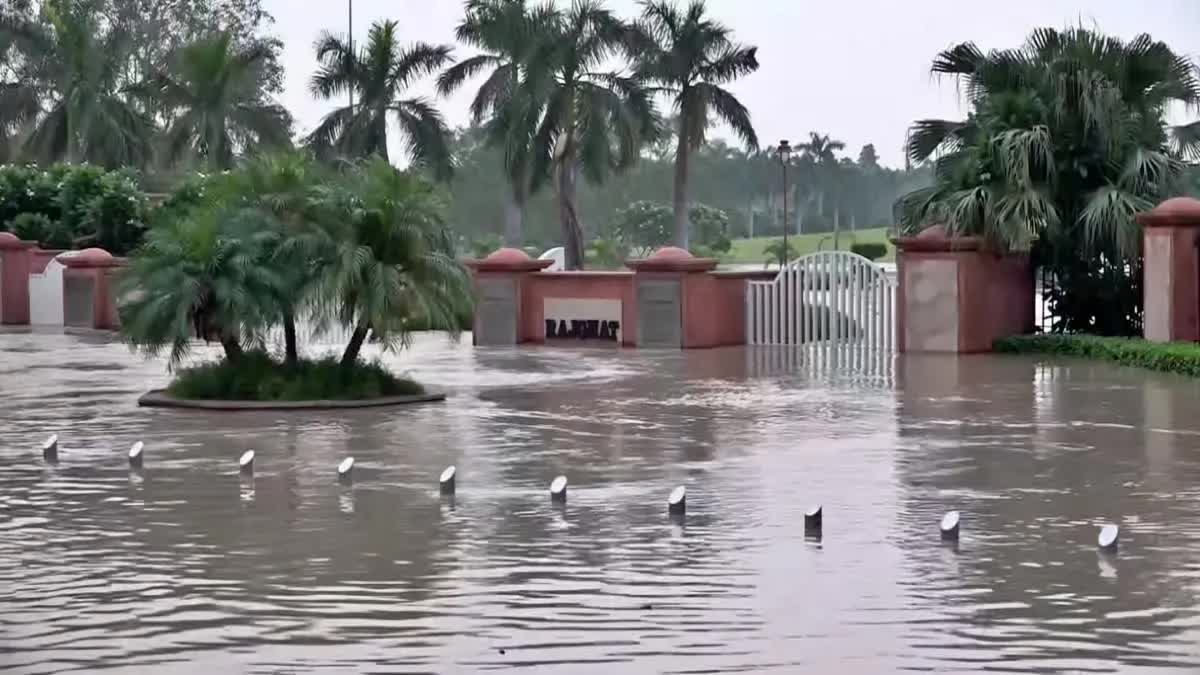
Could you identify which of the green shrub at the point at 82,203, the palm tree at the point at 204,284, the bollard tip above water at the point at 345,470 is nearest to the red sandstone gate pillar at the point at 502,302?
the palm tree at the point at 204,284

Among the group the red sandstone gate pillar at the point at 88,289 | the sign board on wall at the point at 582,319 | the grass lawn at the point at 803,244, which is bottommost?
the sign board on wall at the point at 582,319

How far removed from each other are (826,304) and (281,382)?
11.6 m

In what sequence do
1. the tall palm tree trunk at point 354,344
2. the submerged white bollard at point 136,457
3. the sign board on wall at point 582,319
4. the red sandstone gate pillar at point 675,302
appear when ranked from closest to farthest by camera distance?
the submerged white bollard at point 136,457
the tall palm tree trunk at point 354,344
the red sandstone gate pillar at point 675,302
the sign board on wall at point 582,319

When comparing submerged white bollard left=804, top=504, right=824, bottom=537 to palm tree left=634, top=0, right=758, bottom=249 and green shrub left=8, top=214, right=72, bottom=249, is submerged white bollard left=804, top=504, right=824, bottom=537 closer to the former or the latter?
green shrub left=8, top=214, right=72, bottom=249

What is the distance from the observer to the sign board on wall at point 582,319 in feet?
99.9

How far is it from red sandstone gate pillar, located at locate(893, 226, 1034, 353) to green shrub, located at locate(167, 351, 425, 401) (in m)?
9.36

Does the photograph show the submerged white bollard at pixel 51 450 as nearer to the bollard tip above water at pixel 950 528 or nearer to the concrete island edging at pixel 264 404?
the concrete island edging at pixel 264 404

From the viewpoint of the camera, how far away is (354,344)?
2009cm

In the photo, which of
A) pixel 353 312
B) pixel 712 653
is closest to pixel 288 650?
pixel 712 653

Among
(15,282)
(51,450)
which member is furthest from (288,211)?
(15,282)

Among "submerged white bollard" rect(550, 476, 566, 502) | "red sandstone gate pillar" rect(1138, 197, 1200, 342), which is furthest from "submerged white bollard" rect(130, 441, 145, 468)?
"red sandstone gate pillar" rect(1138, 197, 1200, 342)

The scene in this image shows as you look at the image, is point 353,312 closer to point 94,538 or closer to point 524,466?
point 524,466

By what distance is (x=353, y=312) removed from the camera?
1953 cm

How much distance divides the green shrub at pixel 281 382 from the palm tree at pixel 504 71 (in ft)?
97.5
